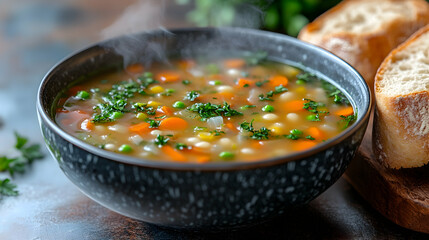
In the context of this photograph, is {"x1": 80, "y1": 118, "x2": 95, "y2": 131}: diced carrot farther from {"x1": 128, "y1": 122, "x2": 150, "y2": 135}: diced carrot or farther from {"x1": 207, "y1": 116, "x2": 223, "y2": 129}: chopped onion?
{"x1": 207, "y1": 116, "x2": 223, "y2": 129}: chopped onion

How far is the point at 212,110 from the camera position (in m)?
2.51

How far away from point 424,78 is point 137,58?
1566mm

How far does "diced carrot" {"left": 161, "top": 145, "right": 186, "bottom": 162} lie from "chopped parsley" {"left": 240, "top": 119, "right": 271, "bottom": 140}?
1.10ft

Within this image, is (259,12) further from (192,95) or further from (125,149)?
(125,149)

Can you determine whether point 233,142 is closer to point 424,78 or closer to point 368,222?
point 368,222

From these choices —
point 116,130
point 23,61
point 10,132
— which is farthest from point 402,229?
point 23,61

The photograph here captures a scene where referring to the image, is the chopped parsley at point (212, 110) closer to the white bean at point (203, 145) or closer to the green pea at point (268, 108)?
the green pea at point (268, 108)

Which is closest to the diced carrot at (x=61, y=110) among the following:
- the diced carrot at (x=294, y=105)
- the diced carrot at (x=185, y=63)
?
the diced carrot at (x=185, y=63)

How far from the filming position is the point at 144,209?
1934mm

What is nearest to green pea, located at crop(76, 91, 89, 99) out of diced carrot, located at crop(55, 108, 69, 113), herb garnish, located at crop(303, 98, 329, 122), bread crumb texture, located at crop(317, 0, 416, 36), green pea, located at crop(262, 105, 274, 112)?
diced carrot, located at crop(55, 108, 69, 113)

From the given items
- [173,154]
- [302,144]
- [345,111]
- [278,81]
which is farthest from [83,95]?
[345,111]

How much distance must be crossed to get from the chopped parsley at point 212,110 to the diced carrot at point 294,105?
0.25m

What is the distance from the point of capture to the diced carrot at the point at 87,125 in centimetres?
236

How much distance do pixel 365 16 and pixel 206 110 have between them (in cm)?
162
